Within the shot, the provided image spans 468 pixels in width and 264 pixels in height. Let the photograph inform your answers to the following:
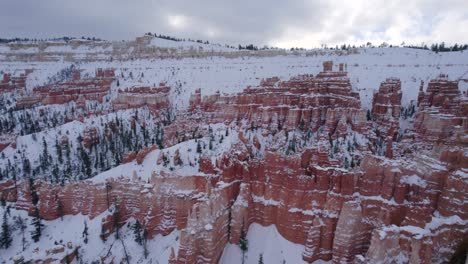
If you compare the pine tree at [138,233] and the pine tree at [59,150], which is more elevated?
the pine tree at [59,150]

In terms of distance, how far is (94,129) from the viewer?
67562 millimetres

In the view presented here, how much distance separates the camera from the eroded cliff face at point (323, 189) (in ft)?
89.4

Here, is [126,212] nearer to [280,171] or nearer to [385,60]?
[280,171]

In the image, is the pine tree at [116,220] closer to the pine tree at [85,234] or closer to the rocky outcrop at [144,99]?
the pine tree at [85,234]

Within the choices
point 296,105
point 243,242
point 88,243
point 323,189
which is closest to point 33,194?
point 88,243

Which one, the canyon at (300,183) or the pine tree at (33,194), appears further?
the pine tree at (33,194)

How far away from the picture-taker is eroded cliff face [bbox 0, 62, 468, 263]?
27234 millimetres

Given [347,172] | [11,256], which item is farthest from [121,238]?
[347,172]

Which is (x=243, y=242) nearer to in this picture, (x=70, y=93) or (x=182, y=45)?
(x=70, y=93)

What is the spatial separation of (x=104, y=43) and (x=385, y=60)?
455ft

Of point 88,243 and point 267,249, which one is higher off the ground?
point 267,249

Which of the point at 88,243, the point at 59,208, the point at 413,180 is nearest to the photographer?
the point at 413,180

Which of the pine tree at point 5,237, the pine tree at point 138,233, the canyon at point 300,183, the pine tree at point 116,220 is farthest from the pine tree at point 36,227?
the pine tree at point 138,233

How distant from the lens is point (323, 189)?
3356cm
